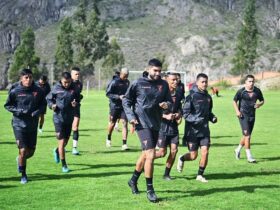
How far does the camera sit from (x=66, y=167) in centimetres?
1184

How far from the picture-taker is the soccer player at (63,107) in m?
11.8

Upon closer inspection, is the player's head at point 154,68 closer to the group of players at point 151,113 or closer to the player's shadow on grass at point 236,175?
the group of players at point 151,113

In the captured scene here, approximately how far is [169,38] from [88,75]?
48268mm

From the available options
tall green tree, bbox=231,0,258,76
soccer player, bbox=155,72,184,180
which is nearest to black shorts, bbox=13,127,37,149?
soccer player, bbox=155,72,184,180

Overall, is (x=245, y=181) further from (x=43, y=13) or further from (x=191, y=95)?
(x=43, y=13)

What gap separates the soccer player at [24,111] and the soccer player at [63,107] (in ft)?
4.41

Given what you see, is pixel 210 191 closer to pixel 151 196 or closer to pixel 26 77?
pixel 151 196

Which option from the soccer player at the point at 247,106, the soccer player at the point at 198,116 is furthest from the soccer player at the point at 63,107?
the soccer player at the point at 247,106

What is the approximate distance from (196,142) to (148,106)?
2.09 metres

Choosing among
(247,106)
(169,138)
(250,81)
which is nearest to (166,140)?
(169,138)

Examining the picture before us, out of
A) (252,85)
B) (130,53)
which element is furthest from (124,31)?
(252,85)

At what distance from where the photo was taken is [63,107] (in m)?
12.0

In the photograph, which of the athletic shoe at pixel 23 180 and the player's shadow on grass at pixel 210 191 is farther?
the athletic shoe at pixel 23 180

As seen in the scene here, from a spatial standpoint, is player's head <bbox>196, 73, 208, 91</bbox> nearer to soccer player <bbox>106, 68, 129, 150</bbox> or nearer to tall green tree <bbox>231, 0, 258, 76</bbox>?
soccer player <bbox>106, 68, 129, 150</bbox>
